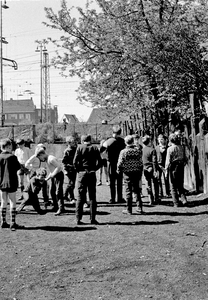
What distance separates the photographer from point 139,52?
44.3ft

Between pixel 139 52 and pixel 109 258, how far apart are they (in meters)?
8.68

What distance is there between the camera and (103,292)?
498 centimetres

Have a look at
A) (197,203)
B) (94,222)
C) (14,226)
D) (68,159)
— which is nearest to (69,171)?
(68,159)

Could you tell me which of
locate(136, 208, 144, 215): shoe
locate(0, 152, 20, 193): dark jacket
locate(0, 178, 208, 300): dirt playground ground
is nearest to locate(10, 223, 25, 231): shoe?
locate(0, 178, 208, 300): dirt playground ground

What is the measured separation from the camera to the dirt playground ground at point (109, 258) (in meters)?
5.03

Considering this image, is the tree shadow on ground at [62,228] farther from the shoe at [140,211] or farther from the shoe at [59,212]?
the shoe at [140,211]

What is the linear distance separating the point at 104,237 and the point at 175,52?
715cm

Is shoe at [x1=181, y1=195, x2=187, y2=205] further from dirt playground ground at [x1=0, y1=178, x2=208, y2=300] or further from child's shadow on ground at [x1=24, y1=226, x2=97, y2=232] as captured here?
child's shadow on ground at [x1=24, y1=226, x2=97, y2=232]

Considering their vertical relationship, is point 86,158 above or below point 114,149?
below

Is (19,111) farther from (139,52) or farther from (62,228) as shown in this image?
(62,228)

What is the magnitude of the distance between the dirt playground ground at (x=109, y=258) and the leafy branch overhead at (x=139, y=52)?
5270mm

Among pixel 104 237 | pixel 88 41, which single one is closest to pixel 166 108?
pixel 88 41

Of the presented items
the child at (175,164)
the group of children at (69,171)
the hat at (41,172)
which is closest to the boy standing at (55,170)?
the group of children at (69,171)

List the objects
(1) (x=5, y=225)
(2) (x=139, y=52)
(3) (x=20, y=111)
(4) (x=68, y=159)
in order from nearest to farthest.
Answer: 1. (1) (x=5, y=225)
2. (4) (x=68, y=159)
3. (2) (x=139, y=52)
4. (3) (x=20, y=111)
